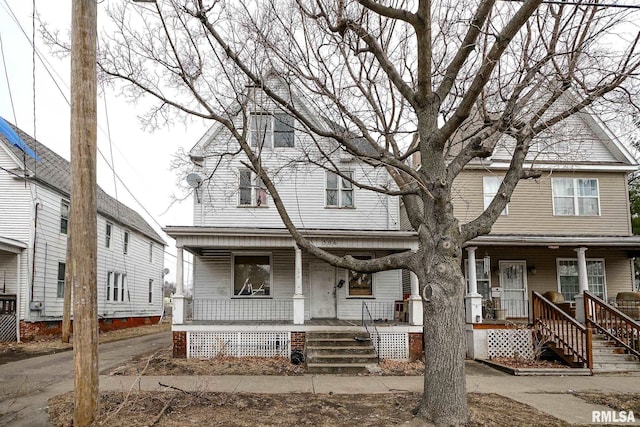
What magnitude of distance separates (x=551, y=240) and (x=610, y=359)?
422cm

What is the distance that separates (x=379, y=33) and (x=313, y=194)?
306 inches

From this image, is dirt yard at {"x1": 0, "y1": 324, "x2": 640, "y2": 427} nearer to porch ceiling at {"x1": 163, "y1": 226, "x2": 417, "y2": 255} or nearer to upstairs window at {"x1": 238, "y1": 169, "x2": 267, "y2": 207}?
porch ceiling at {"x1": 163, "y1": 226, "x2": 417, "y2": 255}

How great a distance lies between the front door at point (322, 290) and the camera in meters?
16.5

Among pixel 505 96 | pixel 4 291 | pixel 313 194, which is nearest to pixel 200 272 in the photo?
pixel 313 194

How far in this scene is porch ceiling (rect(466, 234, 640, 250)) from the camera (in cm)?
1545

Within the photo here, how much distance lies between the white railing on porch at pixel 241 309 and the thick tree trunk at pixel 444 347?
364 inches

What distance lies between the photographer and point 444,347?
23.0 feet

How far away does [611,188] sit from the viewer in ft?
58.7

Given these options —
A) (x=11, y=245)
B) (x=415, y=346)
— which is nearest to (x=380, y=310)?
(x=415, y=346)

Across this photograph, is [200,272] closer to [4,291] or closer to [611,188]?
[4,291]

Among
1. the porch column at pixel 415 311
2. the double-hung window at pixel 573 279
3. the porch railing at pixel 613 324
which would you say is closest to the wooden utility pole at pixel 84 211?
the porch column at pixel 415 311

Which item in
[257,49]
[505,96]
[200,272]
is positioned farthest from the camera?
[200,272]

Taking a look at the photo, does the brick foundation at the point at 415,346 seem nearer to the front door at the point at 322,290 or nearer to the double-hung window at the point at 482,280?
the front door at the point at 322,290

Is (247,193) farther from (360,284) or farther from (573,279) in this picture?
(573,279)
